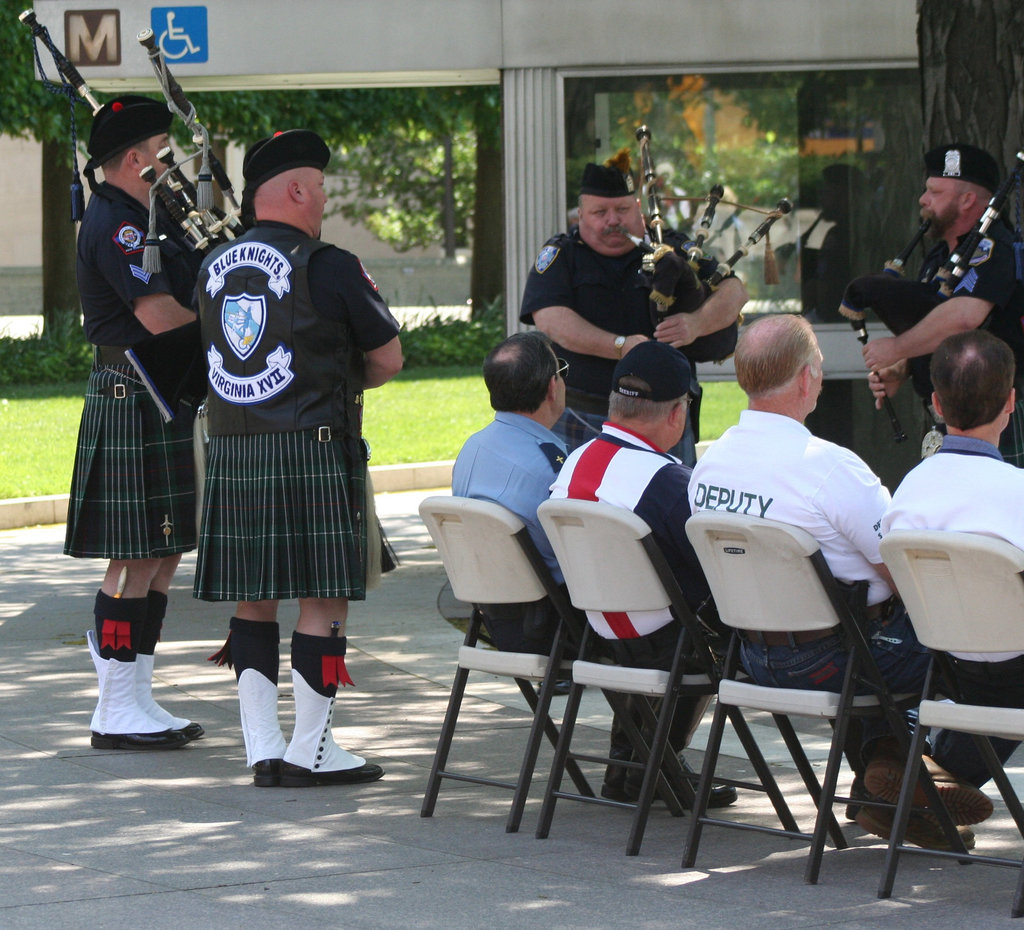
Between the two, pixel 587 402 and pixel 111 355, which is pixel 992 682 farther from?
pixel 111 355

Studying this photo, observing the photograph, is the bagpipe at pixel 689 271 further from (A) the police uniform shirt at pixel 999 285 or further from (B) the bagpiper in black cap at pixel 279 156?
(B) the bagpiper in black cap at pixel 279 156

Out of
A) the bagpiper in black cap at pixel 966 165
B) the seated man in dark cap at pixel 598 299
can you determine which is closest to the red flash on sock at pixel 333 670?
the seated man in dark cap at pixel 598 299

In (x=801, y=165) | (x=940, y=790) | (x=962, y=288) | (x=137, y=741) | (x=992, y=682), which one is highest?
(x=801, y=165)

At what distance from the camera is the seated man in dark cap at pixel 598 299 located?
652 centimetres

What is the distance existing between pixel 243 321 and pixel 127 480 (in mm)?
993

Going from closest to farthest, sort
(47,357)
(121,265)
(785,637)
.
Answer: (785,637) → (121,265) → (47,357)

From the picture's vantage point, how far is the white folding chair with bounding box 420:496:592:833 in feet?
15.6

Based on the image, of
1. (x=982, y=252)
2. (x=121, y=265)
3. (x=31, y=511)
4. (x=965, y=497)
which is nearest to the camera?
(x=965, y=497)

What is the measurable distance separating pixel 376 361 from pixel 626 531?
1214mm

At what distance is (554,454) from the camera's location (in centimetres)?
508

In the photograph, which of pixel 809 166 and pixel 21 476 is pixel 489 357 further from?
pixel 21 476

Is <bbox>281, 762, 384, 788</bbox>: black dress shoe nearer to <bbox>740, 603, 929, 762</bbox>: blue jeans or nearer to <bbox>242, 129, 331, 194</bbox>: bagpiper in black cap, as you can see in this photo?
<bbox>740, 603, 929, 762</bbox>: blue jeans

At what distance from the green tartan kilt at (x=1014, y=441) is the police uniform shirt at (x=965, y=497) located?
→ 1749 mm

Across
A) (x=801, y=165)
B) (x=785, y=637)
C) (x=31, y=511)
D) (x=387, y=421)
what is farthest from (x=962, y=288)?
(x=387, y=421)
